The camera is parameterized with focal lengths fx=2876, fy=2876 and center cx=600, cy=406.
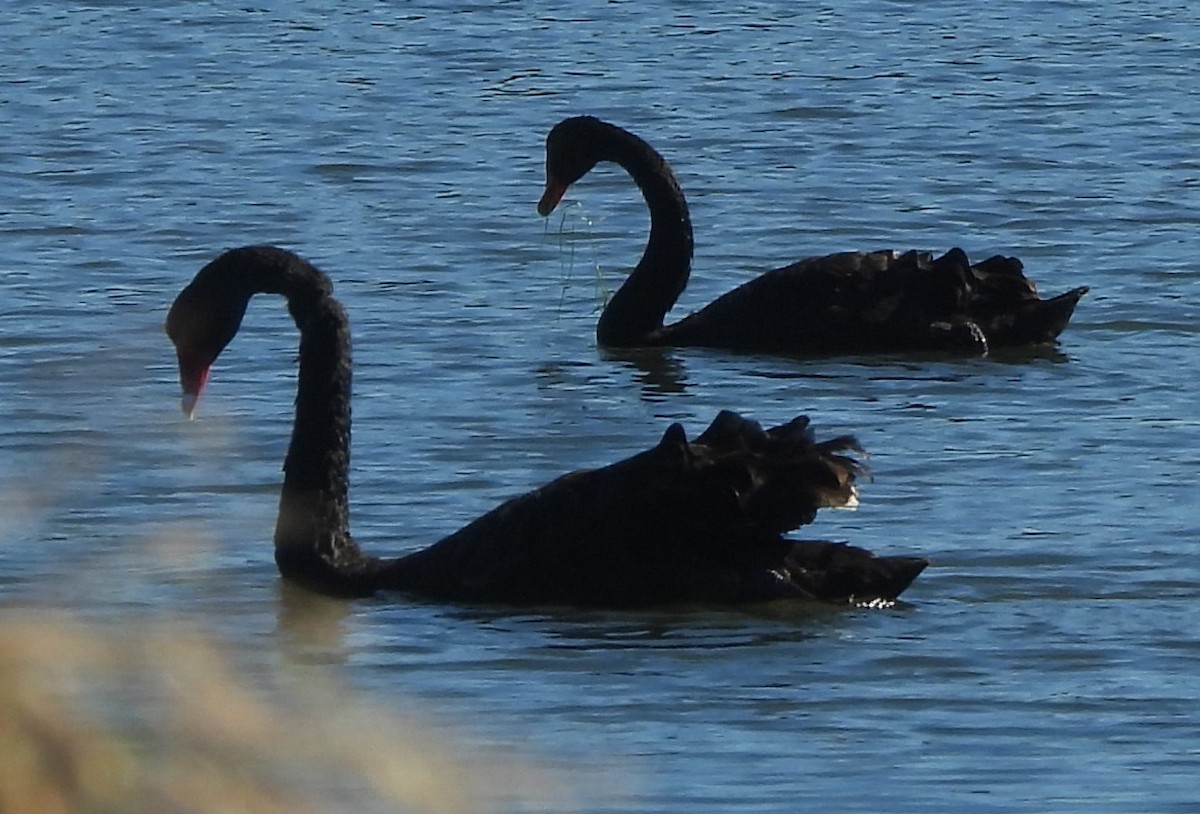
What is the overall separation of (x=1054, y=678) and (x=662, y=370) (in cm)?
436

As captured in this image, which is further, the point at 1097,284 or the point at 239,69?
the point at 239,69

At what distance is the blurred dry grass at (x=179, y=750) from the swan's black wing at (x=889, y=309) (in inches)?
317

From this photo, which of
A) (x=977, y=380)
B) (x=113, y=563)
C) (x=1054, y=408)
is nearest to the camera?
(x=113, y=563)

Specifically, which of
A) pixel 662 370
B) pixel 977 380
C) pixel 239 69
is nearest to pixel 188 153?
pixel 239 69

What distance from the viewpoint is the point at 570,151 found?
37.9 feet

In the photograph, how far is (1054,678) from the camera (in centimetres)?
598

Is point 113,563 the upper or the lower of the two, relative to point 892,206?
upper

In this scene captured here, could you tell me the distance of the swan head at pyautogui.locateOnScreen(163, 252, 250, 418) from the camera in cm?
735

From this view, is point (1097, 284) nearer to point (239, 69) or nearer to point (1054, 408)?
point (1054, 408)

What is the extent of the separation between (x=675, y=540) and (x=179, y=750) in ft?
15.0

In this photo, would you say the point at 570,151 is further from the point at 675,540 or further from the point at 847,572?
the point at 847,572

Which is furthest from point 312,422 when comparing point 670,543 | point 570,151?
point 570,151

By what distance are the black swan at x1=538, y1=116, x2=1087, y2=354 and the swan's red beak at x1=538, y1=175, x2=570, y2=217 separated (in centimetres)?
77

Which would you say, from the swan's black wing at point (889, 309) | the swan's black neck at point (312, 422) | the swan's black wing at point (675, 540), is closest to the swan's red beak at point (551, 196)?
the swan's black wing at point (889, 309)
